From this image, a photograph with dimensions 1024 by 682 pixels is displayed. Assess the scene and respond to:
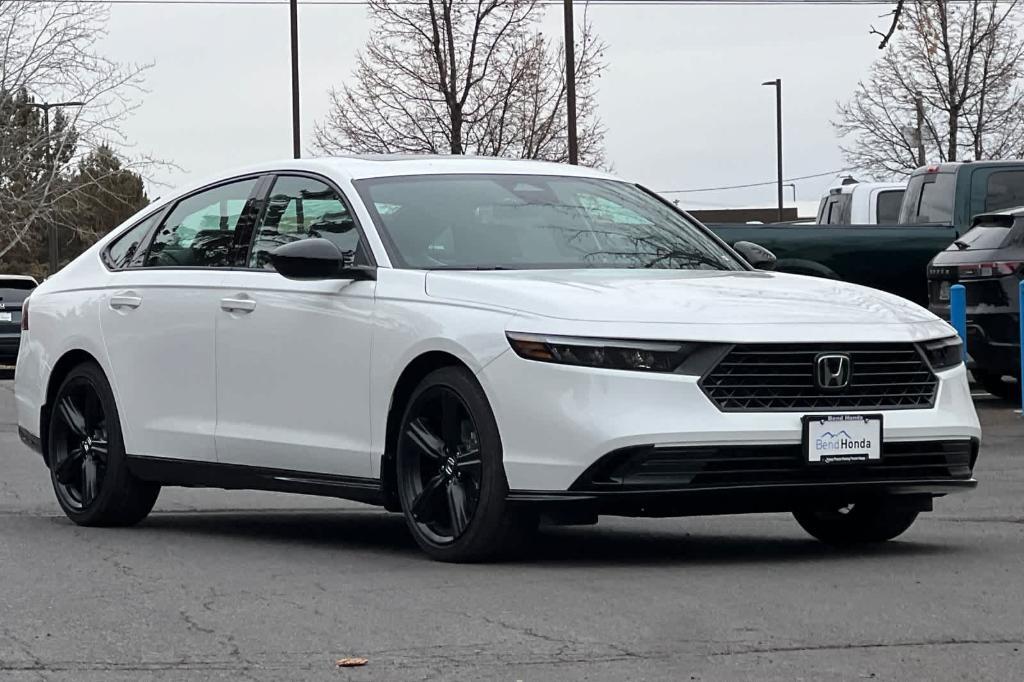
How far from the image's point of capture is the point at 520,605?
248 inches

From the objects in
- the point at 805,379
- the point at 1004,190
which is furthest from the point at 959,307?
the point at 805,379

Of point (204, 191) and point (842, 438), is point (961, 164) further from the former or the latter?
point (842, 438)

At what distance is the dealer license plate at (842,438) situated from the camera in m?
7.00

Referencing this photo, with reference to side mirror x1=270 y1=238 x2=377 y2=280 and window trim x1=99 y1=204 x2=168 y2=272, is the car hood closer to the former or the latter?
side mirror x1=270 y1=238 x2=377 y2=280

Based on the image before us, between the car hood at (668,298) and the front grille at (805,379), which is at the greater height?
the car hood at (668,298)

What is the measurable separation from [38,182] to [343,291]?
37912 millimetres

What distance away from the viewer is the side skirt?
7.79m

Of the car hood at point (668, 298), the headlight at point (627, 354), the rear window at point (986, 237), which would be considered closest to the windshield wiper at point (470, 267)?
the car hood at point (668, 298)

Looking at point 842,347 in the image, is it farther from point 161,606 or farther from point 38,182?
point 38,182

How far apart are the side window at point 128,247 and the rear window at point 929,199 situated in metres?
12.5

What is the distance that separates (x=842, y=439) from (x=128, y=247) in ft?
13.1

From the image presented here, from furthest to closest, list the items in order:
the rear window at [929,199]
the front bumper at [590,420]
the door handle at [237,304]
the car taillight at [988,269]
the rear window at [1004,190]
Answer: the rear window at [929,199]
the rear window at [1004,190]
the car taillight at [988,269]
the door handle at [237,304]
the front bumper at [590,420]

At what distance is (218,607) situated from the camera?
6.38 metres

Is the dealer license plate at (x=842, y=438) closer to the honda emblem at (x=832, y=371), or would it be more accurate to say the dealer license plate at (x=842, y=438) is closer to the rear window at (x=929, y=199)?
the honda emblem at (x=832, y=371)
